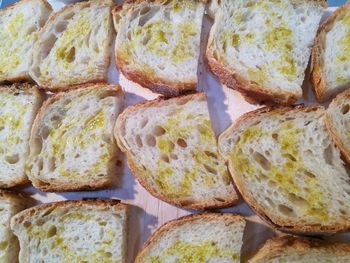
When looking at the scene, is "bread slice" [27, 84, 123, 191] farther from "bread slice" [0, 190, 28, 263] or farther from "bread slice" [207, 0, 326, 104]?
"bread slice" [207, 0, 326, 104]

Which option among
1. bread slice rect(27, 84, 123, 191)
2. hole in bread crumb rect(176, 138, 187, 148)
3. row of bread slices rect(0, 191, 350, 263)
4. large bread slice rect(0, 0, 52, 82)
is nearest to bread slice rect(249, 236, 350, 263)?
row of bread slices rect(0, 191, 350, 263)

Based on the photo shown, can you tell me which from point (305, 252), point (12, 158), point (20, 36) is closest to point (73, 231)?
point (12, 158)

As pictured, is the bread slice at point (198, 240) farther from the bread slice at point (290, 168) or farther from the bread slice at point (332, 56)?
the bread slice at point (332, 56)

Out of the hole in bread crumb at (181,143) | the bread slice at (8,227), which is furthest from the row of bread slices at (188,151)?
the bread slice at (8,227)

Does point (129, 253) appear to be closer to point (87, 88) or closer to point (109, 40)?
point (87, 88)

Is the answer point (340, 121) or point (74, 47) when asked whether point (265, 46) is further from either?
point (74, 47)

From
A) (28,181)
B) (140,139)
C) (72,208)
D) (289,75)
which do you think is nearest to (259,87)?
(289,75)
